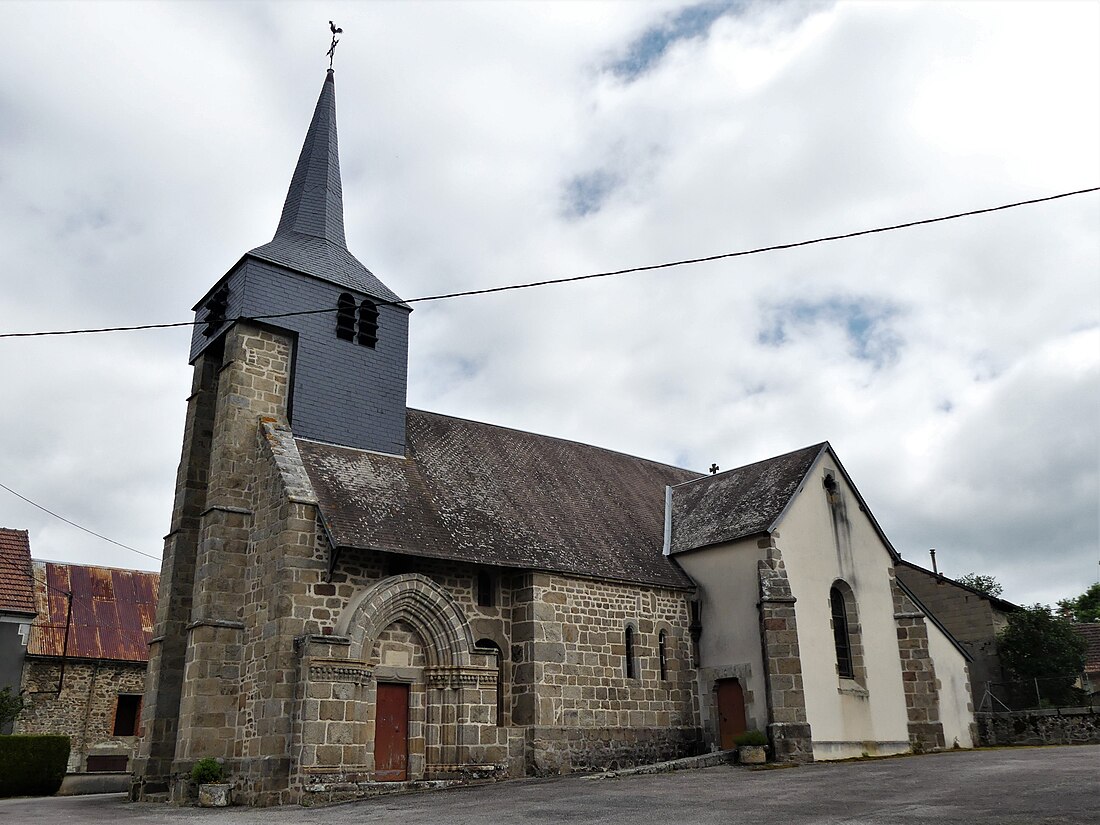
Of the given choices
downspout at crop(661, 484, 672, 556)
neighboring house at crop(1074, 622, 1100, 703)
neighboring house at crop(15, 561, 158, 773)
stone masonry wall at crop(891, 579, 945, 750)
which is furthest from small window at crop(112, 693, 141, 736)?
neighboring house at crop(1074, 622, 1100, 703)

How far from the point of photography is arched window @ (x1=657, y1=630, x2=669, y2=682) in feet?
67.6

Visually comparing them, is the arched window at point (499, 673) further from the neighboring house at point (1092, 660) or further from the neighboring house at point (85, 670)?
the neighboring house at point (1092, 660)

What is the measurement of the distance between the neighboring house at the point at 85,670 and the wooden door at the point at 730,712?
57.0 feet

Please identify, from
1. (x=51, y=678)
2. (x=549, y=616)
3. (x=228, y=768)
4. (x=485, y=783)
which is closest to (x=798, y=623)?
(x=549, y=616)

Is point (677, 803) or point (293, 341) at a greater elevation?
point (293, 341)

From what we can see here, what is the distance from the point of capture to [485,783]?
1631cm

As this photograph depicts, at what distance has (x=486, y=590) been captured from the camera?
740 inches

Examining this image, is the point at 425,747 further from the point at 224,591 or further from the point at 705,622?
the point at 705,622

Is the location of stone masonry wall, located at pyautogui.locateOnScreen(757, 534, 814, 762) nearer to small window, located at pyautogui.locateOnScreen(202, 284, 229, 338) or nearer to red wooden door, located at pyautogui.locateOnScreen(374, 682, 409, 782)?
red wooden door, located at pyautogui.locateOnScreen(374, 682, 409, 782)

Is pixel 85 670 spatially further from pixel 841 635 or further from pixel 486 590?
pixel 841 635

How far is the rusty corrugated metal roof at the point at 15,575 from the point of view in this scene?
23.7 m

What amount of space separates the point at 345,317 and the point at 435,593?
6.81 metres

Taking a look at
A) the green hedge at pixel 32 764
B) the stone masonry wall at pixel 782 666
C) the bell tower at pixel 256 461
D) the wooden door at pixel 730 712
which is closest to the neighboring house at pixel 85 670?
the green hedge at pixel 32 764

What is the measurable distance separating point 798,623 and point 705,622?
2392 millimetres
